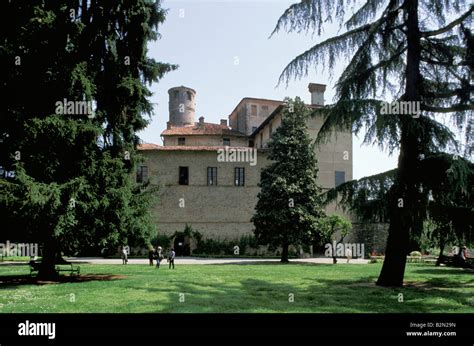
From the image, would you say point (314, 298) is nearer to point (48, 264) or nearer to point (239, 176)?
point (48, 264)

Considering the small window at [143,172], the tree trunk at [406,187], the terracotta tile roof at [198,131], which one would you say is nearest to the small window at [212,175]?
the small window at [143,172]

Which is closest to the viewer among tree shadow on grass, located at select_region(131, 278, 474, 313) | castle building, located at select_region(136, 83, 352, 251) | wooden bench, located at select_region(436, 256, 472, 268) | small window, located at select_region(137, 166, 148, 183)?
tree shadow on grass, located at select_region(131, 278, 474, 313)

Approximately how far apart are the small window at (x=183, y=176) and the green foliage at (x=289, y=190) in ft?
40.9

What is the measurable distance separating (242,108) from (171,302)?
2026 inches

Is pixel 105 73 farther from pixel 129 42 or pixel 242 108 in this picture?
pixel 242 108

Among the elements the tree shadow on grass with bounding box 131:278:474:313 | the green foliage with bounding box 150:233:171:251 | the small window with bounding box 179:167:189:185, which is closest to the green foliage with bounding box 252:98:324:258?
the green foliage with bounding box 150:233:171:251

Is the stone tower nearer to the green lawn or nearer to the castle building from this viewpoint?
the castle building

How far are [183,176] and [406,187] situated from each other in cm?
3121

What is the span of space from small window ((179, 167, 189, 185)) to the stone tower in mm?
20070

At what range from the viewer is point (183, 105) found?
61219mm

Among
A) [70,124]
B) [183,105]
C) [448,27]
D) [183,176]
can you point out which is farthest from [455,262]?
[183,105]

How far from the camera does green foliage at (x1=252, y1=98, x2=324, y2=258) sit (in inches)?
1183

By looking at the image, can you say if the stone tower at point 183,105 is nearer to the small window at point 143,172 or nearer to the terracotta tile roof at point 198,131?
the terracotta tile roof at point 198,131
